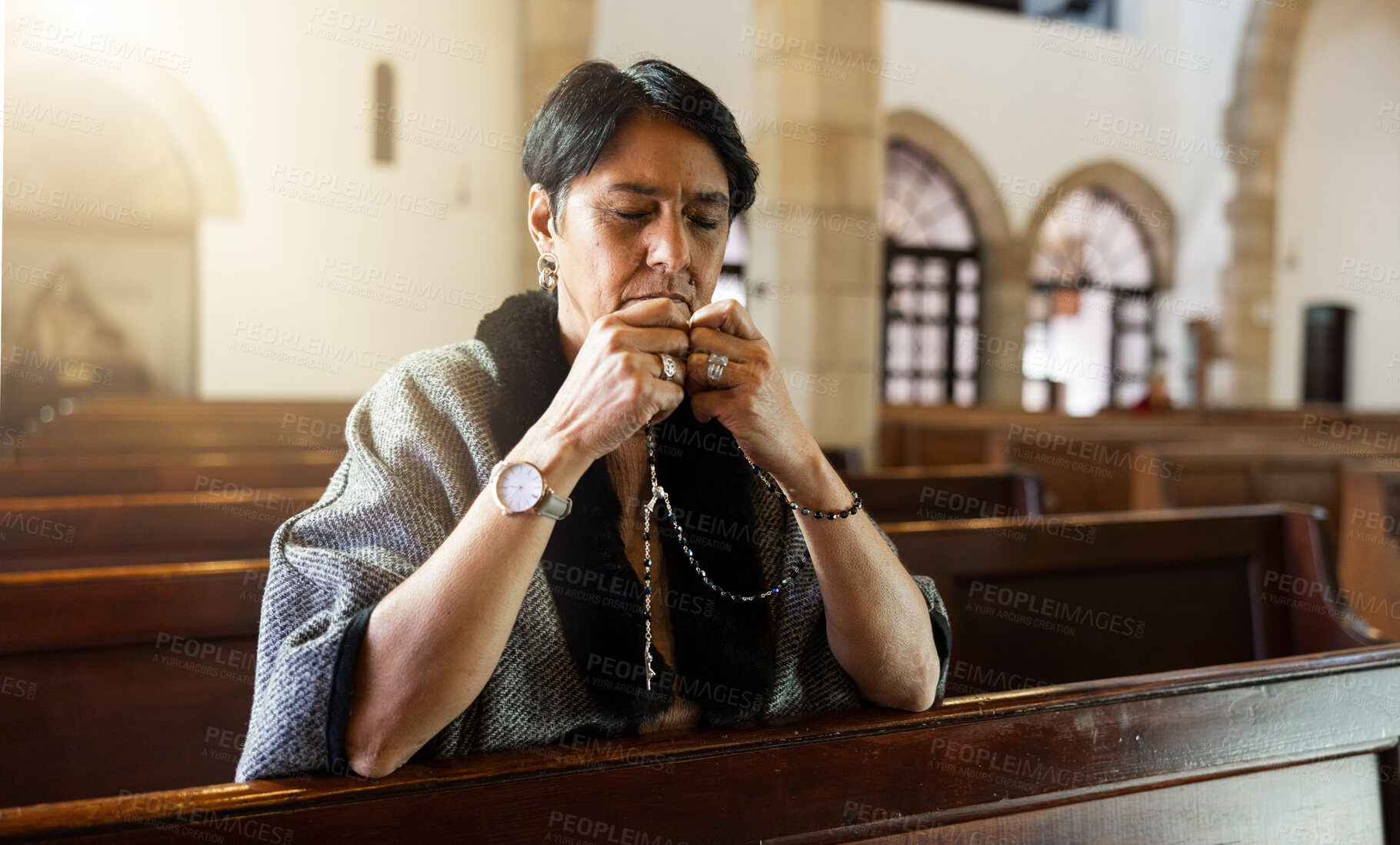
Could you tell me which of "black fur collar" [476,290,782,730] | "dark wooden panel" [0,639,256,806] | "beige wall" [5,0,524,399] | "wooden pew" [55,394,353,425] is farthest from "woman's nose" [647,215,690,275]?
"beige wall" [5,0,524,399]

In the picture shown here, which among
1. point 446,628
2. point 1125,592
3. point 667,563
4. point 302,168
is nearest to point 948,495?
point 1125,592

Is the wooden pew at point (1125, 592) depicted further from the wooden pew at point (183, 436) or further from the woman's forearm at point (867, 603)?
the wooden pew at point (183, 436)

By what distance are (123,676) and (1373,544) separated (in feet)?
10.2

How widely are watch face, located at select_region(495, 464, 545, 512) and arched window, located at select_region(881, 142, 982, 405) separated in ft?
30.0

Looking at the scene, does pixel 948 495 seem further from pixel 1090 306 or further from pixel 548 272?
pixel 1090 306

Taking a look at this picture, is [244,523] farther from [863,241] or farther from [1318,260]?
[1318,260]

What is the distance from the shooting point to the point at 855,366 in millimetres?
4805

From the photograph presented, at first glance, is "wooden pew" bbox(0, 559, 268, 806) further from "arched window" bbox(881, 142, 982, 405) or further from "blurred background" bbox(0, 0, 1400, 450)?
"arched window" bbox(881, 142, 982, 405)

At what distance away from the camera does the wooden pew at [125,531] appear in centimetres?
218

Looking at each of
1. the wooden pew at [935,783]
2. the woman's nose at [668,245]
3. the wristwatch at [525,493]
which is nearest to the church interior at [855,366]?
the wooden pew at [935,783]

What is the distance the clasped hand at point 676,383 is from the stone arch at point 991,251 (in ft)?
29.5

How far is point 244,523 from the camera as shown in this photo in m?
2.32

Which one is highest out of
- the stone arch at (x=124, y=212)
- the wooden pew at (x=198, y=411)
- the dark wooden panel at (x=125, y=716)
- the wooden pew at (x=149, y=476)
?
the stone arch at (x=124, y=212)

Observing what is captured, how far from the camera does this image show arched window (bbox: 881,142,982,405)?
984 centimetres
